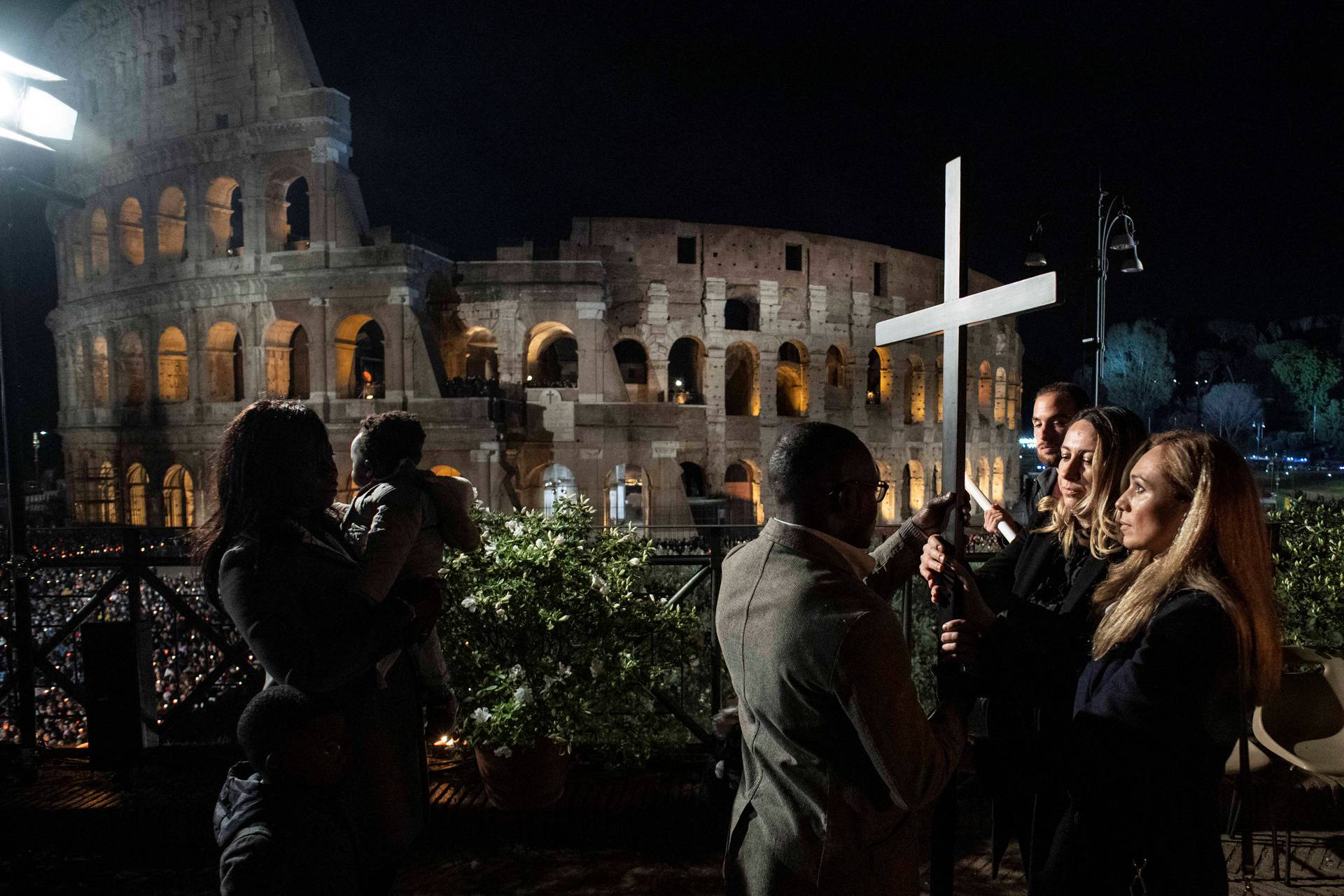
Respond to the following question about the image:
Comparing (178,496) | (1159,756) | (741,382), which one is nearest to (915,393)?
(741,382)

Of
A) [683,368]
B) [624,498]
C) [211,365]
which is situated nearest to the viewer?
[211,365]

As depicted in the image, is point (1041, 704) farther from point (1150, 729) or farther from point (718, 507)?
point (718, 507)

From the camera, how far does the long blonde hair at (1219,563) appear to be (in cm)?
174

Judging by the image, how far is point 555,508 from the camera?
14.1 feet

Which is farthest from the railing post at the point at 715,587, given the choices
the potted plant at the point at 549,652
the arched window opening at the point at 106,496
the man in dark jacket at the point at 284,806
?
the arched window opening at the point at 106,496

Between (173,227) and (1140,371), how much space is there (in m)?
69.3

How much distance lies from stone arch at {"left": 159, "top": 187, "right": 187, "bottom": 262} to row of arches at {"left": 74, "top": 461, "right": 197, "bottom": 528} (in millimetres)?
6252

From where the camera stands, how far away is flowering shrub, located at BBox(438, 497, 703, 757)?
3.63m

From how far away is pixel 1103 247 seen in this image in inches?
361

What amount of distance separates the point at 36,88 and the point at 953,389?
16.8ft

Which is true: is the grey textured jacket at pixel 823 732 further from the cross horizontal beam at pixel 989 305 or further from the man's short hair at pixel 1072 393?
the man's short hair at pixel 1072 393

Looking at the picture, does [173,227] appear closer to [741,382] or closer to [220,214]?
[220,214]

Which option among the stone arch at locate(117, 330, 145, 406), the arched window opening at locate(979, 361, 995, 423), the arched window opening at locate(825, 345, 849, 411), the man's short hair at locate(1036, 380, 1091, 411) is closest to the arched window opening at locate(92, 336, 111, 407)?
the stone arch at locate(117, 330, 145, 406)

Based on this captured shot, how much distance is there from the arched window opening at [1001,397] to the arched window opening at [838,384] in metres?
6.93
